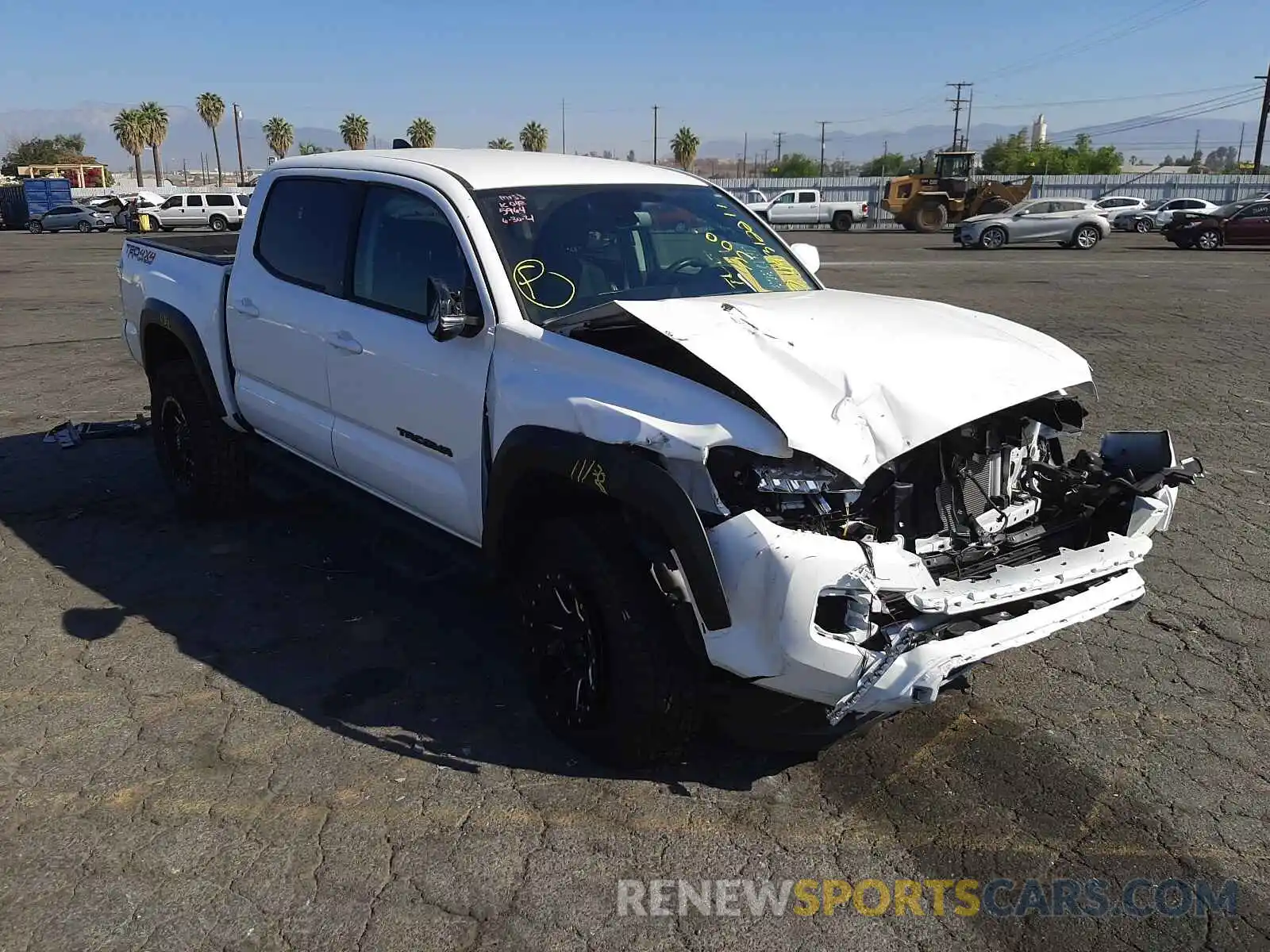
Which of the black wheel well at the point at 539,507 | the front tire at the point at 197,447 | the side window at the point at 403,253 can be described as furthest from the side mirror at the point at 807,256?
the front tire at the point at 197,447

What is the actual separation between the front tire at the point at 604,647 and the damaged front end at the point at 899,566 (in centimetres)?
26

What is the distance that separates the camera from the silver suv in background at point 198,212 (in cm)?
4269

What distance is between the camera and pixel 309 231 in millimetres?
4820

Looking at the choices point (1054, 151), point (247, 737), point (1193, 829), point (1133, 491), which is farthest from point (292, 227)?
point (1054, 151)

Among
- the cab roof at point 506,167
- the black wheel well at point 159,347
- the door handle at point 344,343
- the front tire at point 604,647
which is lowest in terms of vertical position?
the front tire at point 604,647

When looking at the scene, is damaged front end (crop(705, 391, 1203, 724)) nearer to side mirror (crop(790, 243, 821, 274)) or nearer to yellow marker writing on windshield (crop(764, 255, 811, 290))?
yellow marker writing on windshield (crop(764, 255, 811, 290))

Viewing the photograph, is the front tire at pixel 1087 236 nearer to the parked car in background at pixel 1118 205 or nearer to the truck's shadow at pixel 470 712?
the parked car in background at pixel 1118 205

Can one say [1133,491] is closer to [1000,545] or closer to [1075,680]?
[1000,545]

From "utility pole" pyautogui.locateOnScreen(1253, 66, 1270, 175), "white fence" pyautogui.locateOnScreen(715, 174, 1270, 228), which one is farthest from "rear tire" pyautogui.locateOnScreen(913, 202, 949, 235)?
"utility pole" pyautogui.locateOnScreen(1253, 66, 1270, 175)

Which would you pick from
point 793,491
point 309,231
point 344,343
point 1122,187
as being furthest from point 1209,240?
point 793,491

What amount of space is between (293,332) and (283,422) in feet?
1.67

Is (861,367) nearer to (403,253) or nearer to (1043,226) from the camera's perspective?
(403,253)

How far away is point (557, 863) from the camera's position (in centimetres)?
302

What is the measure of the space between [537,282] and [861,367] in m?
1.33
